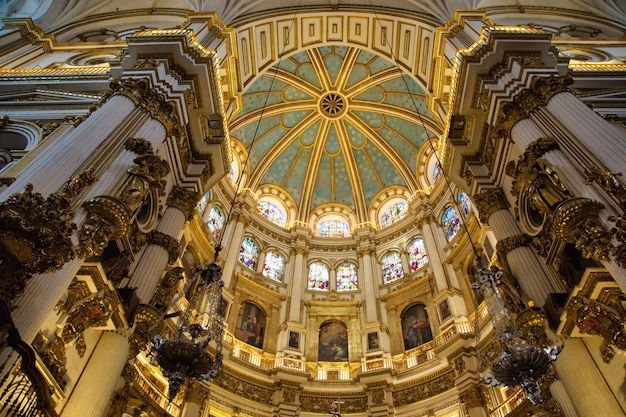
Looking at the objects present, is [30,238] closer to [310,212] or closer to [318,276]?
[318,276]

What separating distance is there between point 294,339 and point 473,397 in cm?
841

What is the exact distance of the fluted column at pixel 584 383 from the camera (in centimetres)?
777

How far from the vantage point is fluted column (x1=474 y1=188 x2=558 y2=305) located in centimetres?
972

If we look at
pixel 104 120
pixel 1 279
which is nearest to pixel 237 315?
pixel 104 120

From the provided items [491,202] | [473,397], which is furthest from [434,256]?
[491,202]

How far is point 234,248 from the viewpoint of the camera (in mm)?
20844

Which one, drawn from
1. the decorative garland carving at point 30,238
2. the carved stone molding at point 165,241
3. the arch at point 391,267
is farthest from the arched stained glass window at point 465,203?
the decorative garland carving at point 30,238

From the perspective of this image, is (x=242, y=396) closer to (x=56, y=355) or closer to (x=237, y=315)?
(x=237, y=315)

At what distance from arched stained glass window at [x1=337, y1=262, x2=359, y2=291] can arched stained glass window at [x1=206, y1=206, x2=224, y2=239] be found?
7420mm

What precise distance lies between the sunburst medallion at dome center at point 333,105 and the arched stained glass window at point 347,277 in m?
10.6

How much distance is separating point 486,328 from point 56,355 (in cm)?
1382

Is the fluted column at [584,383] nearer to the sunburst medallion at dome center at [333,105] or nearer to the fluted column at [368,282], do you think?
the fluted column at [368,282]

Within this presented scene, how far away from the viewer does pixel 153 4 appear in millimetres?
18484

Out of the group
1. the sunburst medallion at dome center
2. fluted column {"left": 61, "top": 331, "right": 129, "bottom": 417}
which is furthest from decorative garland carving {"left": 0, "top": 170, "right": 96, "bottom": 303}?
the sunburst medallion at dome center
